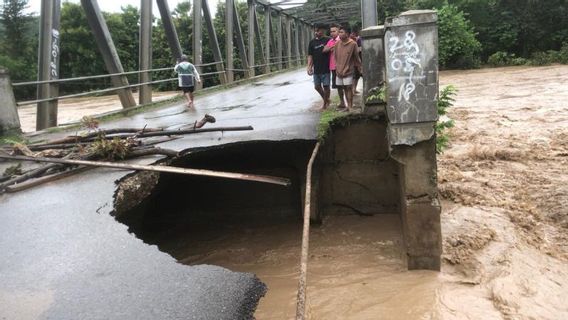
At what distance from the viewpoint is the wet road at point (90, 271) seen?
290 cm

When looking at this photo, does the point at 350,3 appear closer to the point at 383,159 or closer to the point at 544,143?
the point at 544,143

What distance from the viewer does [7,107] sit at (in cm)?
797

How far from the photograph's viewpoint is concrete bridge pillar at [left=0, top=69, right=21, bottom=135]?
25.6 ft

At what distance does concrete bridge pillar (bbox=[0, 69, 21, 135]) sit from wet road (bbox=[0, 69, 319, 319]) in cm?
356

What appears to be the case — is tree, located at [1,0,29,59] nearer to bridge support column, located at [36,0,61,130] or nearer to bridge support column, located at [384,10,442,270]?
bridge support column, located at [36,0,61,130]

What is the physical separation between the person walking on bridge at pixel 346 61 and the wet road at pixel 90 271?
3.78 m

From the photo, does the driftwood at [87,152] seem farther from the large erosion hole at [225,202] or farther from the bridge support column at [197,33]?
the bridge support column at [197,33]

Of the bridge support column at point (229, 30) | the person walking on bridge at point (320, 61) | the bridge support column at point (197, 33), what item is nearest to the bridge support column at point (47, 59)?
the person walking on bridge at point (320, 61)

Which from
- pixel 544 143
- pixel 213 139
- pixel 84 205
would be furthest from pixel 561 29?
pixel 84 205

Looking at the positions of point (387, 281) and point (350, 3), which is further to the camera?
point (350, 3)

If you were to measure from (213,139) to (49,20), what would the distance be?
200 inches

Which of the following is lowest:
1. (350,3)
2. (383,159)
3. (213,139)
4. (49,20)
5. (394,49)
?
(383,159)

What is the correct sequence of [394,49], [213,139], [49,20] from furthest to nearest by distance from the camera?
[49,20] → [213,139] → [394,49]

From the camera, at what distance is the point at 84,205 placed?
177 inches
